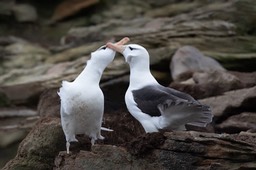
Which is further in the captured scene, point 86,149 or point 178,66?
point 178,66

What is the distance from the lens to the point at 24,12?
66.3 ft

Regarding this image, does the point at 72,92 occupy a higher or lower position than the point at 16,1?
higher

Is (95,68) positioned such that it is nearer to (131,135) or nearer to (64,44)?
(131,135)

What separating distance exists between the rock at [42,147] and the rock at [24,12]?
12.1 metres

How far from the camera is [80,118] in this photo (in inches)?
293

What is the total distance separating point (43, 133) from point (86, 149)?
523 mm

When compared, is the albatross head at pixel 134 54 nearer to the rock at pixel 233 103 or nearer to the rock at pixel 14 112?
the rock at pixel 233 103

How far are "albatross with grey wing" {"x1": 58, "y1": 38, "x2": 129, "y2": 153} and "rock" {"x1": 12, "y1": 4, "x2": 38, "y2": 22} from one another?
1259cm

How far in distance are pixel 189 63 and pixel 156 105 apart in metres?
5.54

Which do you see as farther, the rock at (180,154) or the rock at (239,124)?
the rock at (239,124)

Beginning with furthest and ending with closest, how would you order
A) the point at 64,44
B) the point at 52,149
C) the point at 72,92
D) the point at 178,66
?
1. the point at 64,44
2. the point at 178,66
3. the point at 52,149
4. the point at 72,92

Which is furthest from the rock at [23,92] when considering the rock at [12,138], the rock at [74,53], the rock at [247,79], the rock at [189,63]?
the rock at [247,79]

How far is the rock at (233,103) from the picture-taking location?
381 inches

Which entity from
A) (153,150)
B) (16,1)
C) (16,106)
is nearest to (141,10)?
(16,1)
